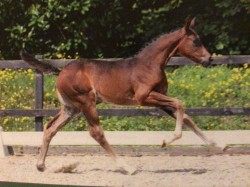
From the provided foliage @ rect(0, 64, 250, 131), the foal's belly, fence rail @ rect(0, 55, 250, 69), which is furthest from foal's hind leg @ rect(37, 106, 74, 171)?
foliage @ rect(0, 64, 250, 131)

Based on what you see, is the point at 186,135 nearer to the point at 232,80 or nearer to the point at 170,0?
the point at 232,80

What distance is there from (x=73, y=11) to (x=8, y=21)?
1.42m

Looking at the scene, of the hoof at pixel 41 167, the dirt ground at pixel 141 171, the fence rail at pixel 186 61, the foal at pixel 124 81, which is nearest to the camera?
the dirt ground at pixel 141 171

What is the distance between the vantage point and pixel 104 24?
1398 centimetres

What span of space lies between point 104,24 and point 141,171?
6861mm

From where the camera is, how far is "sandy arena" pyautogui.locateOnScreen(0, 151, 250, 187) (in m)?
6.68

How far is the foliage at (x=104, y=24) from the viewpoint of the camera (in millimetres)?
13266

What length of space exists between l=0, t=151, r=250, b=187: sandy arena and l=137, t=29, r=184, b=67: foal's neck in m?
1.27

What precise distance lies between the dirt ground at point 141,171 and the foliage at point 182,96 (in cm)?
139

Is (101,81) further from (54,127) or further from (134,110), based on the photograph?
(134,110)

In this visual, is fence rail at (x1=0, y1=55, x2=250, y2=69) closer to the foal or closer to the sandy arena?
the sandy arena

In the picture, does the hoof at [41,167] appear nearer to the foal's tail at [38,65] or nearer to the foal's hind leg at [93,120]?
the foal's hind leg at [93,120]

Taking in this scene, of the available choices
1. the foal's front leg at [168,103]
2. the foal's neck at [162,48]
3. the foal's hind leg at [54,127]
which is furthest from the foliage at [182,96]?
the foal's front leg at [168,103]

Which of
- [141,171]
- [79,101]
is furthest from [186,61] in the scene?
[79,101]
